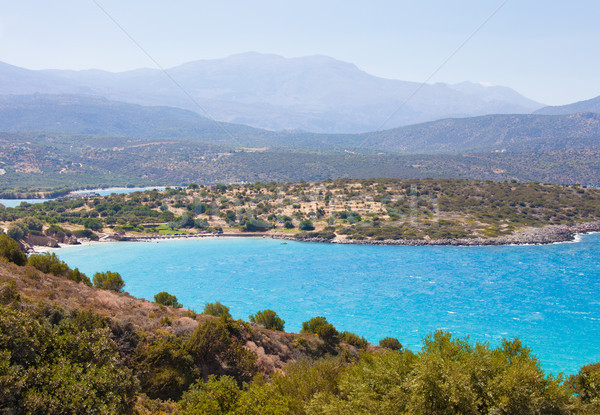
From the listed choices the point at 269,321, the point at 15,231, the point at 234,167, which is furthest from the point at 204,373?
the point at 234,167

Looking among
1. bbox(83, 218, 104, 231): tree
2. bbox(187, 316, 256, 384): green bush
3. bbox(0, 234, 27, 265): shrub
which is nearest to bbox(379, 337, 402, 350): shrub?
bbox(187, 316, 256, 384): green bush

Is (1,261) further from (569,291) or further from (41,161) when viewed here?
(41,161)

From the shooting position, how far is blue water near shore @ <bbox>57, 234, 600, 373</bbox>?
3316cm

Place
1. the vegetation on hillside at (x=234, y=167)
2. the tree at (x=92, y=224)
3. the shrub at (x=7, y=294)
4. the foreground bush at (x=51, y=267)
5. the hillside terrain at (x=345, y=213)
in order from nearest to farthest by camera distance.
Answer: the shrub at (x=7, y=294) < the foreground bush at (x=51, y=267) < the tree at (x=92, y=224) < the hillside terrain at (x=345, y=213) < the vegetation on hillside at (x=234, y=167)

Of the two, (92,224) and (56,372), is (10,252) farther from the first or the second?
(92,224)

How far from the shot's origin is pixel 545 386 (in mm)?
9992

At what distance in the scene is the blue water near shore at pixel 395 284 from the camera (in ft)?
109

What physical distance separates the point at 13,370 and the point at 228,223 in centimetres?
6501

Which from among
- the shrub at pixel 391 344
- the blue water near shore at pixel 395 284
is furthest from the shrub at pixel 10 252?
the shrub at pixel 391 344

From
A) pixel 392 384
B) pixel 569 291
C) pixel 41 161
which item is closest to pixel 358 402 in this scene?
pixel 392 384

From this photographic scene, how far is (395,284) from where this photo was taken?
4566 centimetres

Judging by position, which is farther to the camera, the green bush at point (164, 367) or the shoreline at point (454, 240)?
the shoreline at point (454, 240)

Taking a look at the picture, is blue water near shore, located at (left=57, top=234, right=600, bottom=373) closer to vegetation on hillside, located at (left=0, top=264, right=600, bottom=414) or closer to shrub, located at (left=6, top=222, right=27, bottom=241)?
shrub, located at (left=6, top=222, right=27, bottom=241)

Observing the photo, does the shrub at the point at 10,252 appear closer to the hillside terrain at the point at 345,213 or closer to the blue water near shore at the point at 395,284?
the blue water near shore at the point at 395,284
